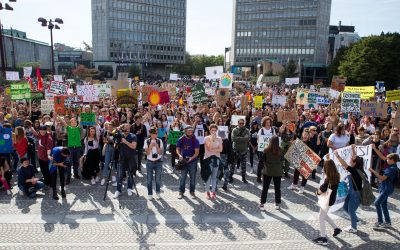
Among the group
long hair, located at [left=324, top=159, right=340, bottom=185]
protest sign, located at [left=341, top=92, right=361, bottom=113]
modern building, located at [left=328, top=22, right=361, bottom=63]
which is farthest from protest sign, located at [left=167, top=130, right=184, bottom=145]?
modern building, located at [left=328, top=22, right=361, bottom=63]

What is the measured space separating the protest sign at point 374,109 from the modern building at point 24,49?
346 ft

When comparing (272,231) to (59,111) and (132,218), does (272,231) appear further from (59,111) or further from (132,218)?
(59,111)

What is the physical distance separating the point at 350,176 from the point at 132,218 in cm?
486

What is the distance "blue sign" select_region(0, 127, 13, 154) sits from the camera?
10438 millimetres

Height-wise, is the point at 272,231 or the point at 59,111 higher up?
the point at 59,111

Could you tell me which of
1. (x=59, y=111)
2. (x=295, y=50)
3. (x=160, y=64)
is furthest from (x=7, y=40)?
(x=59, y=111)

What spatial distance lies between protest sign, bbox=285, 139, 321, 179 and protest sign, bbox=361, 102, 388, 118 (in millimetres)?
8218

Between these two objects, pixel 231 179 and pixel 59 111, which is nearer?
pixel 231 179

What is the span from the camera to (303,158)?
9.40 m

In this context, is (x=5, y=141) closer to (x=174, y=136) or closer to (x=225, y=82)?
(x=174, y=136)

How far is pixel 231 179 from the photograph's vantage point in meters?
11.0

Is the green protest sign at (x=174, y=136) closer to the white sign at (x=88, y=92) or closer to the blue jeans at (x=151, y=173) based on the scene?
the blue jeans at (x=151, y=173)

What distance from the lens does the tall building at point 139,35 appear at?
122 meters

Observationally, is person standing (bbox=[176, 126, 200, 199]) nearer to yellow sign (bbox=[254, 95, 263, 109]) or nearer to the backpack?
the backpack
